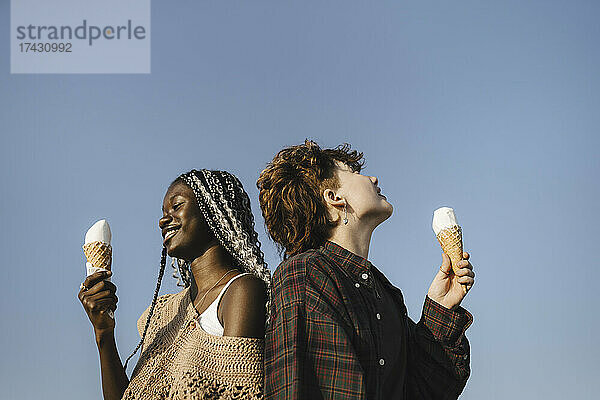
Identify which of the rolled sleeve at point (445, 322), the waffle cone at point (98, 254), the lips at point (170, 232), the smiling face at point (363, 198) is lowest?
the rolled sleeve at point (445, 322)

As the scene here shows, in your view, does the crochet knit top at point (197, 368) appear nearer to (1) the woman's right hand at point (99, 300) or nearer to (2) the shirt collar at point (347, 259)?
(1) the woman's right hand at point (99, 300)

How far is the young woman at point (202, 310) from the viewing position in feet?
11.9

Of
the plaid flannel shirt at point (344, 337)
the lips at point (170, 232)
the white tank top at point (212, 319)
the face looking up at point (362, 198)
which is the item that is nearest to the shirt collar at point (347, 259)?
the plaid flannel shirt at point (344, 337)

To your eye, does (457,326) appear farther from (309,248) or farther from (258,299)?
(258,299)

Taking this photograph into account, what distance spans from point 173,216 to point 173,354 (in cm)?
73

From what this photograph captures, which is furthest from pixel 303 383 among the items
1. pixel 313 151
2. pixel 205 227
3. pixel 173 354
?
pixel 313 151

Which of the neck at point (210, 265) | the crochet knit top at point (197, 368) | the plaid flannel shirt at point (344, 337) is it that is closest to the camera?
the plaid flannel shirt at point (344, 337)

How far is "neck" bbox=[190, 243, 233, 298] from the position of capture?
13.3 feet

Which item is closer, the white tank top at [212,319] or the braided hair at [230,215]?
the white tank top at [212,319]

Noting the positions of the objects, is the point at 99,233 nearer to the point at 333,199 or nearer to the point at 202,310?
the point at 202,310

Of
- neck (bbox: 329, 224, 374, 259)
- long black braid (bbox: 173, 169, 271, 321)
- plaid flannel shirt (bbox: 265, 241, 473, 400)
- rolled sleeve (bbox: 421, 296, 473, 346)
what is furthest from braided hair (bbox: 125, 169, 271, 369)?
rolled sleeve (bbox: 421, 296, 473, 346)

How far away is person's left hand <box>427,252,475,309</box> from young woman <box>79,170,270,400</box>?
1011mm

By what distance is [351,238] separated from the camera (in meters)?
4.10

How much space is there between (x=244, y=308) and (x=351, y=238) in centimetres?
74
